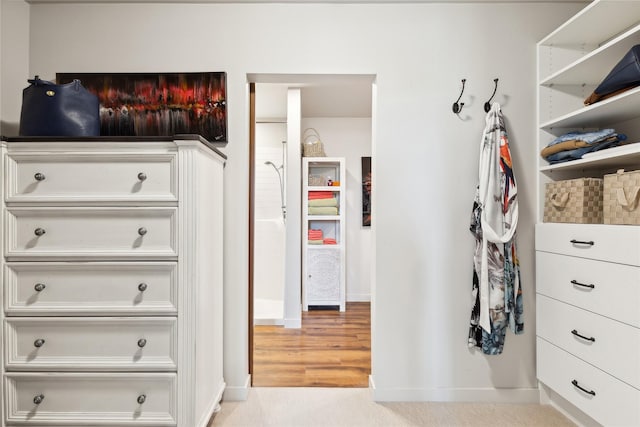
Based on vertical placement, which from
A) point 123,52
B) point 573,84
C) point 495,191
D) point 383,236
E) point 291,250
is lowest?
point 291,250

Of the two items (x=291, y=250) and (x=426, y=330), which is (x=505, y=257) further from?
(x=291, y=250)

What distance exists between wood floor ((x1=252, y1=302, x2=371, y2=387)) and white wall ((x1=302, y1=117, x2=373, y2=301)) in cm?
56

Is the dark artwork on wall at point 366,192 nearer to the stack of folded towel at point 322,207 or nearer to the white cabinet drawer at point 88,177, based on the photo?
the stack of folded towel at point 322,207

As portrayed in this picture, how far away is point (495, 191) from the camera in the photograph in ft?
6.39

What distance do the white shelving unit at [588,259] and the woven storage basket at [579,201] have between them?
58 mm

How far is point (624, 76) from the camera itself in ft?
4.92

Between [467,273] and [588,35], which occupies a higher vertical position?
[588,35]

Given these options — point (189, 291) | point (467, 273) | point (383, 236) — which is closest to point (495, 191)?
point (467, 273)

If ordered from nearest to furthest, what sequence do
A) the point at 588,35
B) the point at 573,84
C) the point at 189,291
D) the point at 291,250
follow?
the point at 189,291, the point at 588,35, the point at 573,84, the point at 291,250

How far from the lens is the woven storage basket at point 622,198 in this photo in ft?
4.80

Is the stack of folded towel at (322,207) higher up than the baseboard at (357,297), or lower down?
higher up

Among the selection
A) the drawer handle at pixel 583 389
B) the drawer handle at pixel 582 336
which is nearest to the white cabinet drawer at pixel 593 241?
the drawer handle at pixel 582 336

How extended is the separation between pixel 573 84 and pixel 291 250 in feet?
8.43

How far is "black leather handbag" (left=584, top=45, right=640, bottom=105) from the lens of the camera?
146 centimetres
